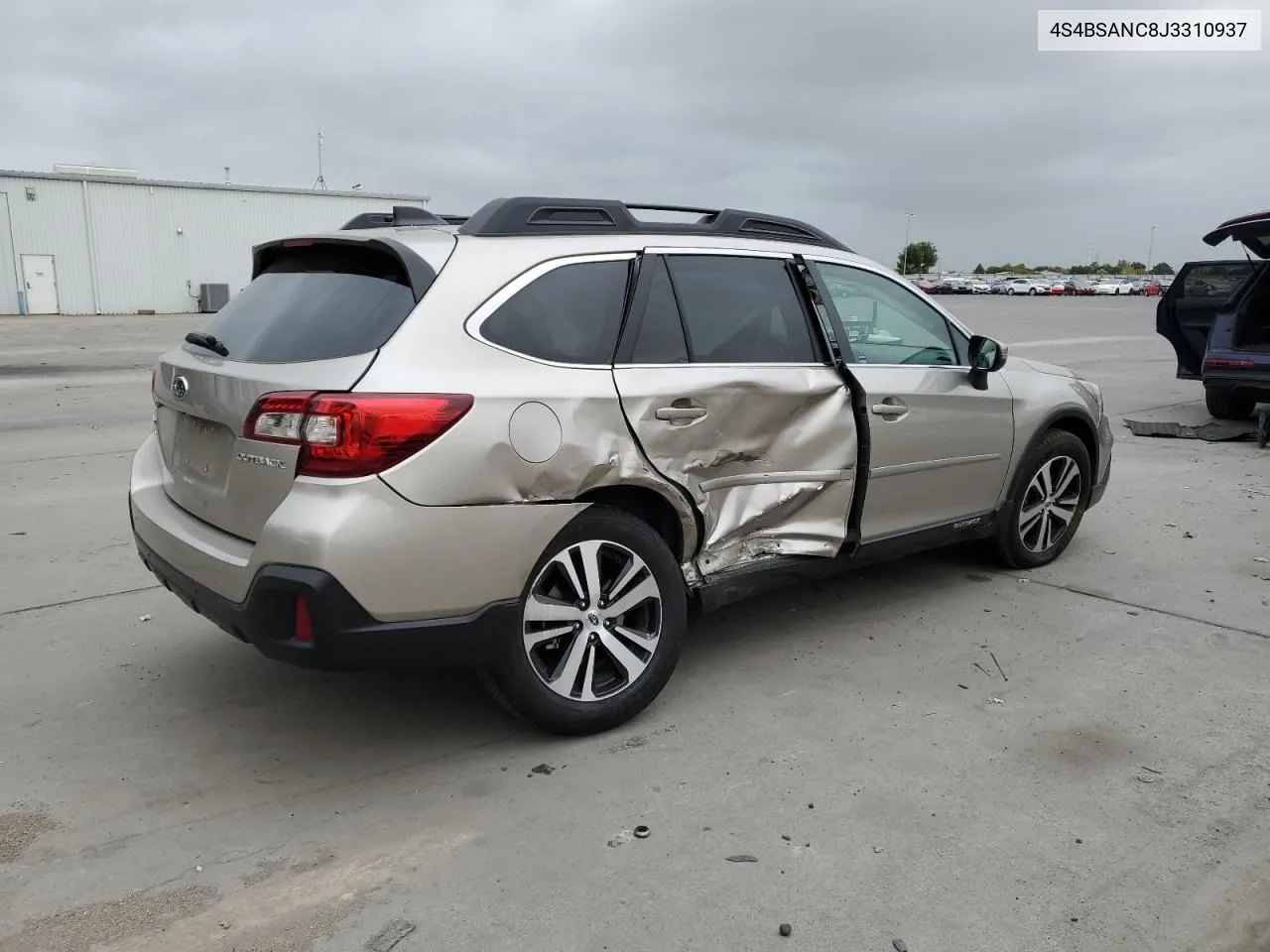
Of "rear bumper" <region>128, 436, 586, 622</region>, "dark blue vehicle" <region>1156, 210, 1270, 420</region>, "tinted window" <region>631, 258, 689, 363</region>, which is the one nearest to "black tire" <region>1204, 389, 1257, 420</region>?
"dark blue vehicle" <region>1156, 210, 1270, 420</region>

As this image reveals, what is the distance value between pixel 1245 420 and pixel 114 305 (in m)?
40.7

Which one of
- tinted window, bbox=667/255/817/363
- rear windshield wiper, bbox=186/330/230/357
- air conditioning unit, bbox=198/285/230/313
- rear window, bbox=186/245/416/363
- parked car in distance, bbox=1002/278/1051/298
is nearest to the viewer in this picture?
rear window, bbox=186/245/416/363

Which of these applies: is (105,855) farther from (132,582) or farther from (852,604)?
(852,604)

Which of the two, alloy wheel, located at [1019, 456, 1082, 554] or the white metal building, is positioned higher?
the white metal building

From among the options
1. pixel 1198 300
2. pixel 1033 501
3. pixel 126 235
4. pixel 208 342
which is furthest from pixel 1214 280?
pixel 126 235

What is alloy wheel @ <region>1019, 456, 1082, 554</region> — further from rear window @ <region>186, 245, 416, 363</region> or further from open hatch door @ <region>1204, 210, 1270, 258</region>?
open hatch door @ <region>1204, 210, 1270, 258</region>

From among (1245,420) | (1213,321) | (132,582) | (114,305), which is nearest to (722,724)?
(132,582)

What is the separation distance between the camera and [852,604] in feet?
16.6

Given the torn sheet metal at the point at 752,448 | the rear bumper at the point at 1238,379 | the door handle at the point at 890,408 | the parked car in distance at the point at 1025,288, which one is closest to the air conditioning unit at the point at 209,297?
the rear bumper at the point at 1238,379

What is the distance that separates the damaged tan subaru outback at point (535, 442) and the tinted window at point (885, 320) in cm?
2

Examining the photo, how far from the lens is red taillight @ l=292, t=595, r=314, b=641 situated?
3.01m

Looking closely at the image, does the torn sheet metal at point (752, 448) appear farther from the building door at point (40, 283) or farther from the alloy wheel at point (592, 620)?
the building door at point (40, 283)

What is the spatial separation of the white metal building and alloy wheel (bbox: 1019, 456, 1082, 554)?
115 feet

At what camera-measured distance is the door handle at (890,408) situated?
442 cm
